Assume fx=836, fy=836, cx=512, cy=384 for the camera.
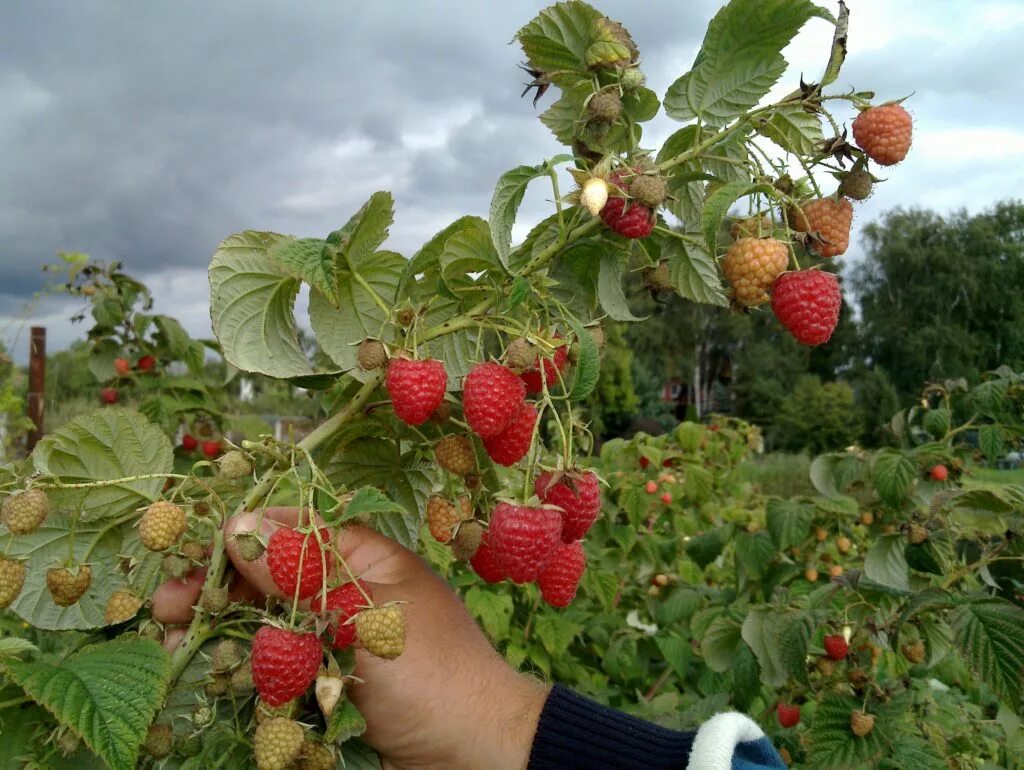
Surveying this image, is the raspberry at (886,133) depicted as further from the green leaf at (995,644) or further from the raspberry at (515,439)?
the green leaf at (995,644)

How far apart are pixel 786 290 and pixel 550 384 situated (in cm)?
33

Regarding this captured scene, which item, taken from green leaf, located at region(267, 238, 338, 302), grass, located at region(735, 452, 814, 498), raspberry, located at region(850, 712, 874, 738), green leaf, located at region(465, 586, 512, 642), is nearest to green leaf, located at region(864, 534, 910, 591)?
raspberry, located at region(850, 712, 874, 738)

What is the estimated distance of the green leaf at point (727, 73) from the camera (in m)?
1.15

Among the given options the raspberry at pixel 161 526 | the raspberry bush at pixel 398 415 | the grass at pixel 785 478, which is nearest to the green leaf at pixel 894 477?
the raspberry bush at pixel 398 415

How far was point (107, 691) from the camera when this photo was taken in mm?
896

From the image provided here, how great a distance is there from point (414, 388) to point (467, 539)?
0.24m

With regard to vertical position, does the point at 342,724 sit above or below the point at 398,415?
below

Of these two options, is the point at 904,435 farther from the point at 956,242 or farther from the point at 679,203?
the point at 956,242

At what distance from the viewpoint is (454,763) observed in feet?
4.24

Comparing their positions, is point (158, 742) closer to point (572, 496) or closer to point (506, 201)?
point (572, 496)

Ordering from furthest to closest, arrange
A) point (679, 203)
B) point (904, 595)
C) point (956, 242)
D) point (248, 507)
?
point (956, 242) → point (904, 595) → point (679, 203) → point (248, 507)

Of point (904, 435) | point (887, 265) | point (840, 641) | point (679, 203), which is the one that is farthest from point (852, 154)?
point (887, 265)

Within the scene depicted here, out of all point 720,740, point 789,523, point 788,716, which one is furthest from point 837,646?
point 720,740

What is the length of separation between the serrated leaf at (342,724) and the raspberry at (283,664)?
2.3 inches
